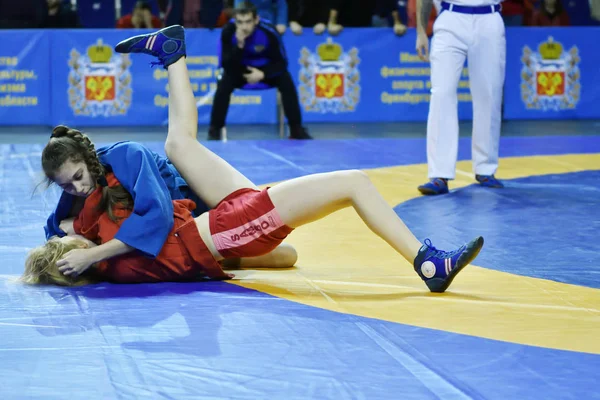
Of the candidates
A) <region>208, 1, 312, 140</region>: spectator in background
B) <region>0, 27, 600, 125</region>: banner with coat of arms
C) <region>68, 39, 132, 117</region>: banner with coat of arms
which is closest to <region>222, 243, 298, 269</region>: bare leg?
<region>208, 1, 312, 140</region>: spectator in background

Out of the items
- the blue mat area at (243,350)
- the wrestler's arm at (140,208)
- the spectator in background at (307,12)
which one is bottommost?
the blue mat area at (243,350)

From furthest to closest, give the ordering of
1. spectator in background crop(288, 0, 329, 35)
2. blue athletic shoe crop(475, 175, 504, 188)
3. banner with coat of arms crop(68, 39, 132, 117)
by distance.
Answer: spectator in background crop(288, 0, 329, 35) → banner with coat of arms crop(68, 39, 132, 117) → blue athletic shoe crop(475, 175, 504, 188)

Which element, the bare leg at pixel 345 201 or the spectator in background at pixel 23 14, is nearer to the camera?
the bare leg at pixel 345 201

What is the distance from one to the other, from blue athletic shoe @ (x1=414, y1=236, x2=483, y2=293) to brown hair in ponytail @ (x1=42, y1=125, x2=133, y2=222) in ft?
3.84

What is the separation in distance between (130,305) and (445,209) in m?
2.60

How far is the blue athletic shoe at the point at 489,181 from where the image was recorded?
6.65m

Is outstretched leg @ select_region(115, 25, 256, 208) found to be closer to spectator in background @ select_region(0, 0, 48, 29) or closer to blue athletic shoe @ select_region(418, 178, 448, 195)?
blue athletic shoe @ select_region(418, 178, 448, 195)

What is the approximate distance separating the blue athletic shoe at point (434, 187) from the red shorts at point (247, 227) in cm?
249

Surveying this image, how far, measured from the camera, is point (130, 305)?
360cm

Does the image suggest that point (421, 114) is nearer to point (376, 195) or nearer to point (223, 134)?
point (223, 134)

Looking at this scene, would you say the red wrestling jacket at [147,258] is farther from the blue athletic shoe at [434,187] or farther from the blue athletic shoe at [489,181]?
the blue athletic shoe at [489,181]

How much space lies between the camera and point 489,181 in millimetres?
6688

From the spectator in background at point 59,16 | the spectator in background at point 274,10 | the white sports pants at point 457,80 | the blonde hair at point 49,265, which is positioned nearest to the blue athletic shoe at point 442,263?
the blonde hair at point 49,265

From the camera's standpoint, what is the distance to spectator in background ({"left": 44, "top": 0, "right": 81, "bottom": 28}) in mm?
11156
